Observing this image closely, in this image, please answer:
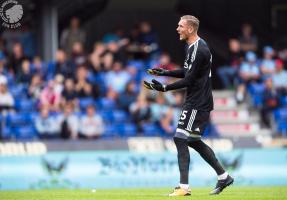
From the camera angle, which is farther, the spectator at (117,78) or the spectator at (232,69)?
the spectator at (232,69)

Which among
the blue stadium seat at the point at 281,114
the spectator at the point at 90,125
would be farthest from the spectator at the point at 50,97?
the blue stadium seat at the point at 281,114

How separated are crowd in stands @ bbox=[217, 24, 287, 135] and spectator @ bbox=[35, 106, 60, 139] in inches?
236

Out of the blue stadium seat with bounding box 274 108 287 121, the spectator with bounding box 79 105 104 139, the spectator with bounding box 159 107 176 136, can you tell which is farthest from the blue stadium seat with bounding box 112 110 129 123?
the blue stadium seat with bounding box 274 108 287 121

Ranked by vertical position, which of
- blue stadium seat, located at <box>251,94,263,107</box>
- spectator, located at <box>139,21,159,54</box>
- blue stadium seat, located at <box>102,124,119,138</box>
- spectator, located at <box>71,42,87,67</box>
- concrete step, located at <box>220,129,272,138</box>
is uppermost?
spectator, located at <box>139,21,159,54</box>

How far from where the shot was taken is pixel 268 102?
75.2 ft

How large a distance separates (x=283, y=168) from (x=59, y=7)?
8.55 metres

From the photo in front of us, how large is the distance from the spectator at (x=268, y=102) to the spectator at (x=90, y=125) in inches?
200

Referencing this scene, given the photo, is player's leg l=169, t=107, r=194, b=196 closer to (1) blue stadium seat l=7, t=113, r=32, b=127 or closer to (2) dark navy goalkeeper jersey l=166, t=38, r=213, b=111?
(2) dark navy goalkeeper jersey l=166, t=38, r=213, b=111

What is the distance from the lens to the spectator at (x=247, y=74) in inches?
928

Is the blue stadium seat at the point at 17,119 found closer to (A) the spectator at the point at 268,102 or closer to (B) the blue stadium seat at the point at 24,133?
(B) the blue stadium seat at the point at 24,133

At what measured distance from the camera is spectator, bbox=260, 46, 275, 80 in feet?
78.2

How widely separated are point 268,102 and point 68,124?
6060 mm

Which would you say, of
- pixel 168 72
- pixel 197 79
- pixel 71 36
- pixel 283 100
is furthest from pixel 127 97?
pixel 197 79

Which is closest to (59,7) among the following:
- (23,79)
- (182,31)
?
(23,79)
